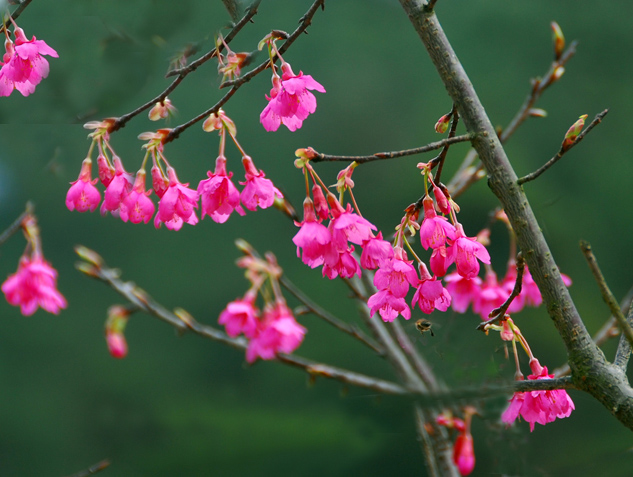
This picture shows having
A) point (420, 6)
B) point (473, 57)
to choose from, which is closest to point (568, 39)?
point (473, 57)

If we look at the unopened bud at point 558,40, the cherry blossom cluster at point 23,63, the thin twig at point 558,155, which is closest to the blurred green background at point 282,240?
the unopened bud at point 558,40

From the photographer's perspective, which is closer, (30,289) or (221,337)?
(221,337)

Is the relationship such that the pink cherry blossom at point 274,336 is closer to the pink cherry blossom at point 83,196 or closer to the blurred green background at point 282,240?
the pink cherry blossom at point 83,196

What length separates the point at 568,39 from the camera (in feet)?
13.9

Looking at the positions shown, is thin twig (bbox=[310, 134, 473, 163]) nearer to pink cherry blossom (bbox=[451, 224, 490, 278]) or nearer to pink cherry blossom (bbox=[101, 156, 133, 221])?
pink cherry blossom (bbox=[451, 224, 490, 278])

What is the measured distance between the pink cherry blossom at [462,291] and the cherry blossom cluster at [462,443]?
0.20 meters

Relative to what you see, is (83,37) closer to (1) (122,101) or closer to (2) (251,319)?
(1) (122,101)

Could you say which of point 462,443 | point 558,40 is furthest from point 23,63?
point 462,443

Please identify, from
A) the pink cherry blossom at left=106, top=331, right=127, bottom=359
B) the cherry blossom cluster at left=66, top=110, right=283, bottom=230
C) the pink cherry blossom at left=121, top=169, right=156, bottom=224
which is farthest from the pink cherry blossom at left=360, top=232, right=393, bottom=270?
the pink cherry blossom at left=106, top=331, right=127, bottom=359

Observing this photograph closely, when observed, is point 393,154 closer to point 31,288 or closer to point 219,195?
point 219,195

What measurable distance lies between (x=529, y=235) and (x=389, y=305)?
5.2 inches

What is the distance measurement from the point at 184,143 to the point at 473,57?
8.35 ft

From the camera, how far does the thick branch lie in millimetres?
439

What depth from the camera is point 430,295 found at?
46 cm
